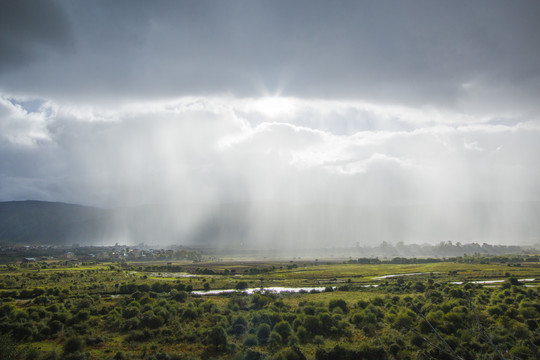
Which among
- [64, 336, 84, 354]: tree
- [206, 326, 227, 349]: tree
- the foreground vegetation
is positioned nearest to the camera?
the foreground vegetation

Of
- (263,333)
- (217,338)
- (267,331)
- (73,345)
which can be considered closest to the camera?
(73,345)

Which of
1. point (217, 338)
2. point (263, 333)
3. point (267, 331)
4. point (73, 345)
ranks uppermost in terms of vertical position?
point (73, 345)

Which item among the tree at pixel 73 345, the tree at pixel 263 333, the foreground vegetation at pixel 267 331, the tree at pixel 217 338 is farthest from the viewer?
the tree at pixel 263 333

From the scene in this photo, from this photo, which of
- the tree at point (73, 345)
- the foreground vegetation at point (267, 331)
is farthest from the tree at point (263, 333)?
the tree at point (73, 345)

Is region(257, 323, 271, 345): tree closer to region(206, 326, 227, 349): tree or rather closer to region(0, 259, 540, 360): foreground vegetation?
region(0, 259, 540, 360): foreground vegetation

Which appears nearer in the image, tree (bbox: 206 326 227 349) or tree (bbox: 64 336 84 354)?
tree (bbox: 64 336 84 354)

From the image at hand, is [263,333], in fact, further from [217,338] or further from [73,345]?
[73,345]

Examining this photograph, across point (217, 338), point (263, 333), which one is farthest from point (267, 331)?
point (217, 338)

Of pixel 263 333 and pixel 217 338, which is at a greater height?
pixel 217 338

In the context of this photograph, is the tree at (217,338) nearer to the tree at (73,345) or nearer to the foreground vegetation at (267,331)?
the foreground vegetation at (267,331)

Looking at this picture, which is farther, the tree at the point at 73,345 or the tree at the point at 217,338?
the tree at the point at 217,338

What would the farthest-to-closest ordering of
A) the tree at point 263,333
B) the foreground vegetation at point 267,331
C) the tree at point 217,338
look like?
the tree at point 263,333
the tree at point 217,338
the foreground vegetation at point 267,331

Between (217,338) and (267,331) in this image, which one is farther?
(267,331)

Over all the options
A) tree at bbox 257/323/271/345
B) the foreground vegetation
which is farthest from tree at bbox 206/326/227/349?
tree at bbox 257/323/271/345
